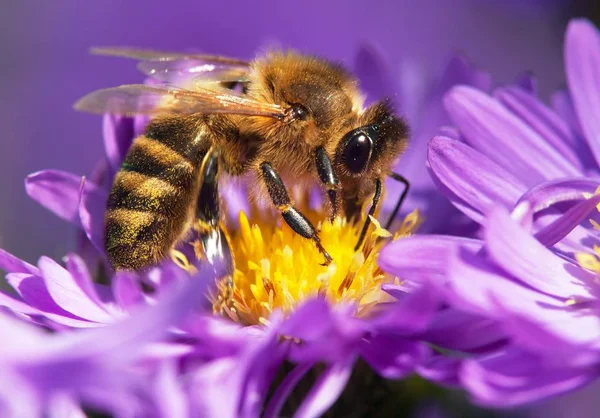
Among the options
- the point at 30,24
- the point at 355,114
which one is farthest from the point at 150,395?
the point at 30,24

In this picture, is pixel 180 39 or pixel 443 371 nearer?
pixel 443 371

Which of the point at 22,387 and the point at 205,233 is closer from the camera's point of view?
the point at 22,387

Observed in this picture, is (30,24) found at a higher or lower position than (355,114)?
lower

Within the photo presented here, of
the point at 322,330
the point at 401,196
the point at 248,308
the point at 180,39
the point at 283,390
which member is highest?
the point at 322,330

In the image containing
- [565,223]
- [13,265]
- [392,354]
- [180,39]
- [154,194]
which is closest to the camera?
[392,354]

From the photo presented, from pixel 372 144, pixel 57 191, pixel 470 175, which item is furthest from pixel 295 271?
pixel 57 191

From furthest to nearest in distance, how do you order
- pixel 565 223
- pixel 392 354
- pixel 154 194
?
1. pixel 154 194
2. pixel 565 223
3. pixel 392 354

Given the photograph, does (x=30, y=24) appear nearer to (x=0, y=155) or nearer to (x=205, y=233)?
(x=0, y=155)

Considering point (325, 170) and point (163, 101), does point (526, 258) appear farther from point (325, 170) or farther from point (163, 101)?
point (163, 101)

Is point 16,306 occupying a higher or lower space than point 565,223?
lower
